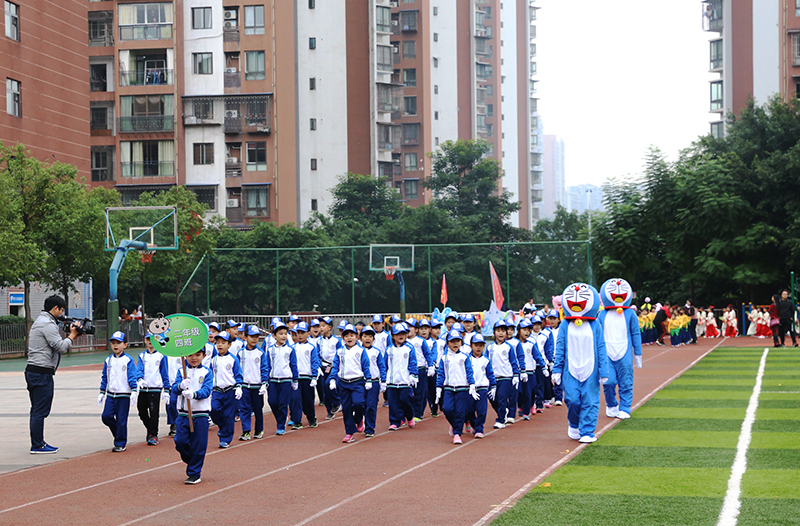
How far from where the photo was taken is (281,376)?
1501 cm

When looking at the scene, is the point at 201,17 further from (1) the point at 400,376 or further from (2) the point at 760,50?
(1) the point at 400,376

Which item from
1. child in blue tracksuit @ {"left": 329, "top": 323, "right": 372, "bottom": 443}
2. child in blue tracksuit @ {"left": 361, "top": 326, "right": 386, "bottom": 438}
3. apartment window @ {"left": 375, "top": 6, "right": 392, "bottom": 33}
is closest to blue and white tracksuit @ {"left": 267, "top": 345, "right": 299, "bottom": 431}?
child in blue tracksuit @ {"left": 329, "top": 323, "right": 372, "bottom": 443}

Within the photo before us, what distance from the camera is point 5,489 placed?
10.6 meters

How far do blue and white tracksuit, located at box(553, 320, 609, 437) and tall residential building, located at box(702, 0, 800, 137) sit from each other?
50303 mm

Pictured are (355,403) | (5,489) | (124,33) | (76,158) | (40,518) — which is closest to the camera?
(40,518)

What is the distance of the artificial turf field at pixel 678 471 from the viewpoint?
27.7 ft

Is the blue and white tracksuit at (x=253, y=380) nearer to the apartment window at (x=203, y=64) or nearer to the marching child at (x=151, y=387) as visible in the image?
the marching child at (x=151, y=387)

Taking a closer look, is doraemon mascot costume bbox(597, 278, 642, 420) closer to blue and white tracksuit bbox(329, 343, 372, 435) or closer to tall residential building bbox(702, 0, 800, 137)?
blue and white tracksuit bbox(329, 343, 372, 435)

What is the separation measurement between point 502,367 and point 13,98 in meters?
33.0

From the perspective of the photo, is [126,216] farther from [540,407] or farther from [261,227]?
[540,407]

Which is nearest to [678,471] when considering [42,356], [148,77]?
[42,356]

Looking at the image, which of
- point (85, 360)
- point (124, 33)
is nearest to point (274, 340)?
point (85, 360)

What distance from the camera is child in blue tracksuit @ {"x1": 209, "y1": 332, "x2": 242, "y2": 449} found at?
A: 13508 mm

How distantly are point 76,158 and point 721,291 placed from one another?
32.4 metres
